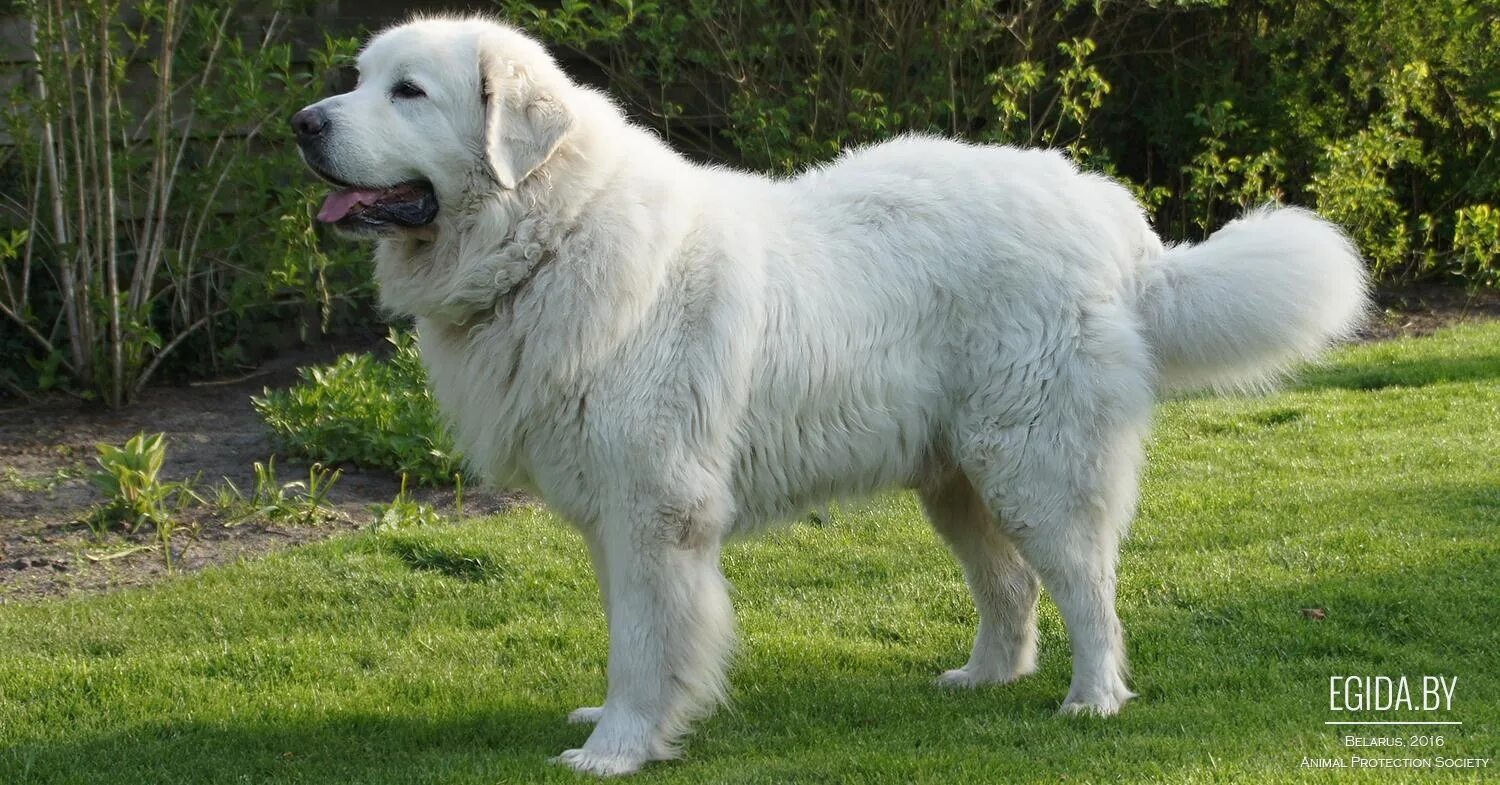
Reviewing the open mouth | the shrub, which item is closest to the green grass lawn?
the open mouth

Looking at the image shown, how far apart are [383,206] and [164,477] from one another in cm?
315

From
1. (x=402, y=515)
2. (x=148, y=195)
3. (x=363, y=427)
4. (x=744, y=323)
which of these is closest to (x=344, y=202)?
(x=744, y=323)

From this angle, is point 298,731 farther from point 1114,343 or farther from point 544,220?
point 1114,343

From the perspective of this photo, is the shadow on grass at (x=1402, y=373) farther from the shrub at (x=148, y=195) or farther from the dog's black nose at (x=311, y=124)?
the dog's black nose at (x=311, y=124)

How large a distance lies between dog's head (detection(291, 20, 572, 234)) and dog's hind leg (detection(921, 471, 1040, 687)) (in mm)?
1583

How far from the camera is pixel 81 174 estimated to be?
708 cm

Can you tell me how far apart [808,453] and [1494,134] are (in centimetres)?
757

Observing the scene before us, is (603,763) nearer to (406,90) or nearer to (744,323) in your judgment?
(744,323)

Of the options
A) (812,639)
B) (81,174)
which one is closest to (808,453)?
(812,639)

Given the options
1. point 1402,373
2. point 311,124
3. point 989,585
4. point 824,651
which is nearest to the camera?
point 311,124

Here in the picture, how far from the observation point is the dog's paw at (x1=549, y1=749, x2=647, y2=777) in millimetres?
3838

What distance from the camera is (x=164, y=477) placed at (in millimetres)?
6461

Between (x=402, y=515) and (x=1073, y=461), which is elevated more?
(x=1073, y=461)

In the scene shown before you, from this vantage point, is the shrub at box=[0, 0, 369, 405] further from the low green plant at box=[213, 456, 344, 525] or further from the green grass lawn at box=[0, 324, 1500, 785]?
the green grass lawn at box=[0, 324, 1500, 785]
